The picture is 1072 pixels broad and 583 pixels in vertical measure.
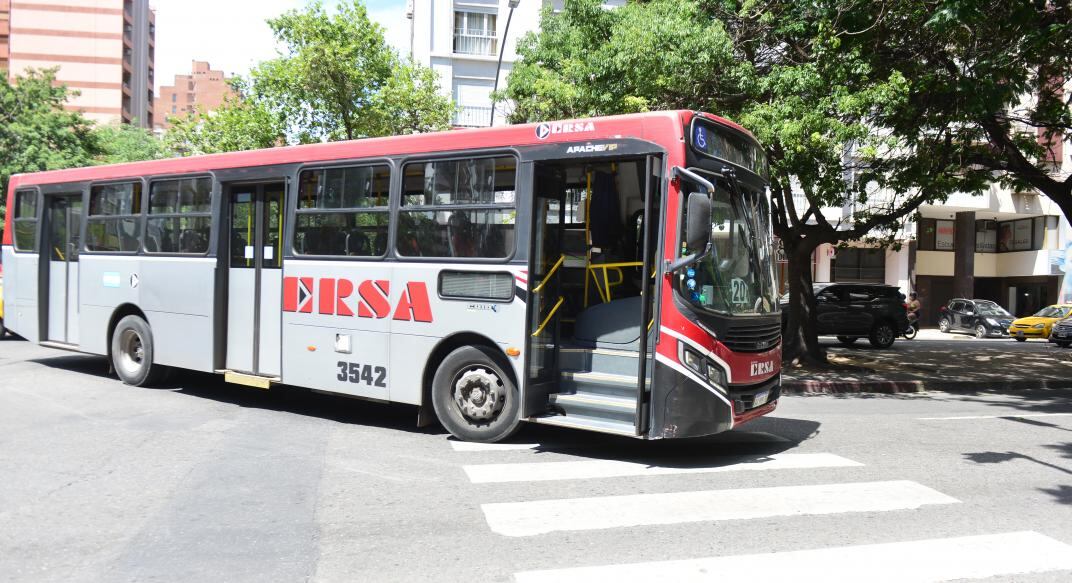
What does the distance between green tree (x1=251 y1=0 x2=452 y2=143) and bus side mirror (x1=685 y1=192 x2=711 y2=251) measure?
1721 centimetres

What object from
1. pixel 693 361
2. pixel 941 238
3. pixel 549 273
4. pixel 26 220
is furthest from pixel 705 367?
pixel 941 238

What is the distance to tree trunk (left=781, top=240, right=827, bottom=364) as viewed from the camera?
1641cm

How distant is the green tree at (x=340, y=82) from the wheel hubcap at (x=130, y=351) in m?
12.3

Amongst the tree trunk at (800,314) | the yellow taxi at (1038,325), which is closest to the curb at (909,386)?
the tree trunk at (800,314)

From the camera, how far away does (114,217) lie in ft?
35.8

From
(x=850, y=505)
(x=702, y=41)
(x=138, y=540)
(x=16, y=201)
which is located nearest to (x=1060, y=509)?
(x=850, y=505)

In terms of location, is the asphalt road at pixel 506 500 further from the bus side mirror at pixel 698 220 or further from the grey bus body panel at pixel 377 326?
the bus side mirror at pixel 698 220

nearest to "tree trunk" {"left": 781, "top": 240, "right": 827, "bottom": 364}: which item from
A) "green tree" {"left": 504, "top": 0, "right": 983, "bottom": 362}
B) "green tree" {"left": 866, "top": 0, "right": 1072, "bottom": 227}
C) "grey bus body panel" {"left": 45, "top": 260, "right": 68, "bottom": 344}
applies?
"green tree" {"left": 504, "top": 0, "right": 983, "bottom": 362}

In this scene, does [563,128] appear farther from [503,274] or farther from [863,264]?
[863,264]

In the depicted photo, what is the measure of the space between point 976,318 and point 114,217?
1304 inches

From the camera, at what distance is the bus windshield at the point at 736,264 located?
6.61m

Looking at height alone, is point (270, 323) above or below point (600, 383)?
above

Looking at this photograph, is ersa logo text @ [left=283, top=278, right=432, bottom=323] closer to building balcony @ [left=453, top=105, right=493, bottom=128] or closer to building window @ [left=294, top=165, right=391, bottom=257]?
building window @ [left=294, top=165, right=391, bottom=257]

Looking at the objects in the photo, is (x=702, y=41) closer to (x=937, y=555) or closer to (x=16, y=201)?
(x=937, y=555)
